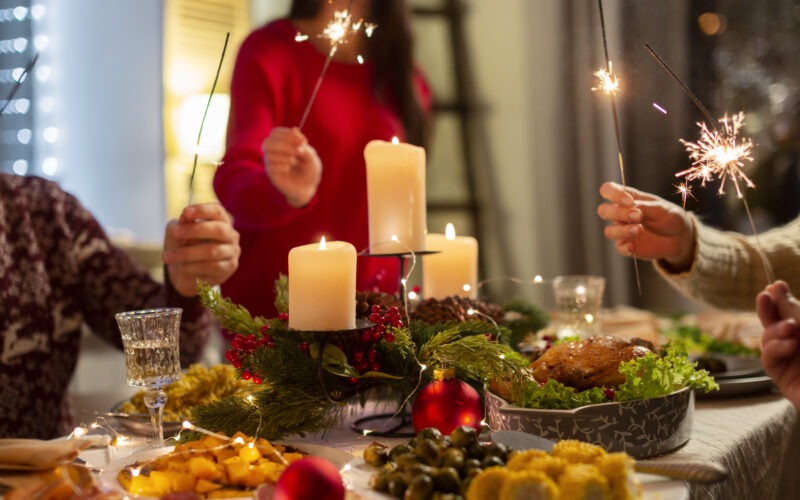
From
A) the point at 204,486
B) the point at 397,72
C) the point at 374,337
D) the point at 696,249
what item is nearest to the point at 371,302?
the point at 374,337

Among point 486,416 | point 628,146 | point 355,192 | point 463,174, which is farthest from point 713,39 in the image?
point 486,416

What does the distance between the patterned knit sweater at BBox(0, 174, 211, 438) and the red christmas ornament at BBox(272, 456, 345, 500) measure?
904 mm

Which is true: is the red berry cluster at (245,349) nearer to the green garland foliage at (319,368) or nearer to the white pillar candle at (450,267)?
the green garland foliage at (319,368)

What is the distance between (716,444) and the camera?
1080 mm

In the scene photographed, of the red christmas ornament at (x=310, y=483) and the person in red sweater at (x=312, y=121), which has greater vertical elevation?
the person in red sweater at (x=312, y=121)

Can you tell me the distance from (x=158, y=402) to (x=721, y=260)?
113 centimetres

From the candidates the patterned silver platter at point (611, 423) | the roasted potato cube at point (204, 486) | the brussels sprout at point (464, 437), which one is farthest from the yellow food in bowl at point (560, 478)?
the roasted potato cube at point (204, 486)

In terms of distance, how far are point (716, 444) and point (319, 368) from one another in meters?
0.55

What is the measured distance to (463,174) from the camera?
14.7 ft

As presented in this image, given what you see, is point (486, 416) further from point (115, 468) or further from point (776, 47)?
point (776, 47)

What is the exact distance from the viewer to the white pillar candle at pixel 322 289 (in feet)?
3.24

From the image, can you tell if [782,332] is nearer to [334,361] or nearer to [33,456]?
[334,361]

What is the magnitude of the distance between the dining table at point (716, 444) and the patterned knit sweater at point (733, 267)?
265mm

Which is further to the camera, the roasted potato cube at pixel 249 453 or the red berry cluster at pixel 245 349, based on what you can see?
the red berry cluster at pixel 245 349
